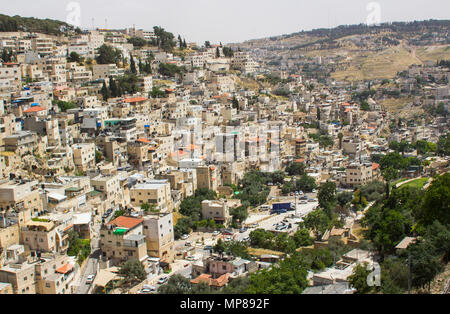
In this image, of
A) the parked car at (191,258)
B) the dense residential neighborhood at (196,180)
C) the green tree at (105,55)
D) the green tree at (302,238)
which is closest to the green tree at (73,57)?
the dense residential neighborhood at (196,180)

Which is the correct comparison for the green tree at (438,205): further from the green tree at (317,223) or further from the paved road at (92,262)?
the paved road at (92,262)

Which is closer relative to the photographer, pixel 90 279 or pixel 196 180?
pixel 90 279

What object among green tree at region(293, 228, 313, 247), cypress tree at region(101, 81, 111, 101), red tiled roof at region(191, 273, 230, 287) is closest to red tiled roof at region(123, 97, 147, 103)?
cypress tree at region(101, 81, 111, 101)

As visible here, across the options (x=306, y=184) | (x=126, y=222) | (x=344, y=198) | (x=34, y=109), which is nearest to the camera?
(x=126, y=222)

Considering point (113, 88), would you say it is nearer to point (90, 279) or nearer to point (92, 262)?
point (92, 262)

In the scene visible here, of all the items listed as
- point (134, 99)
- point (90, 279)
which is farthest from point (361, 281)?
point (134, 99)
